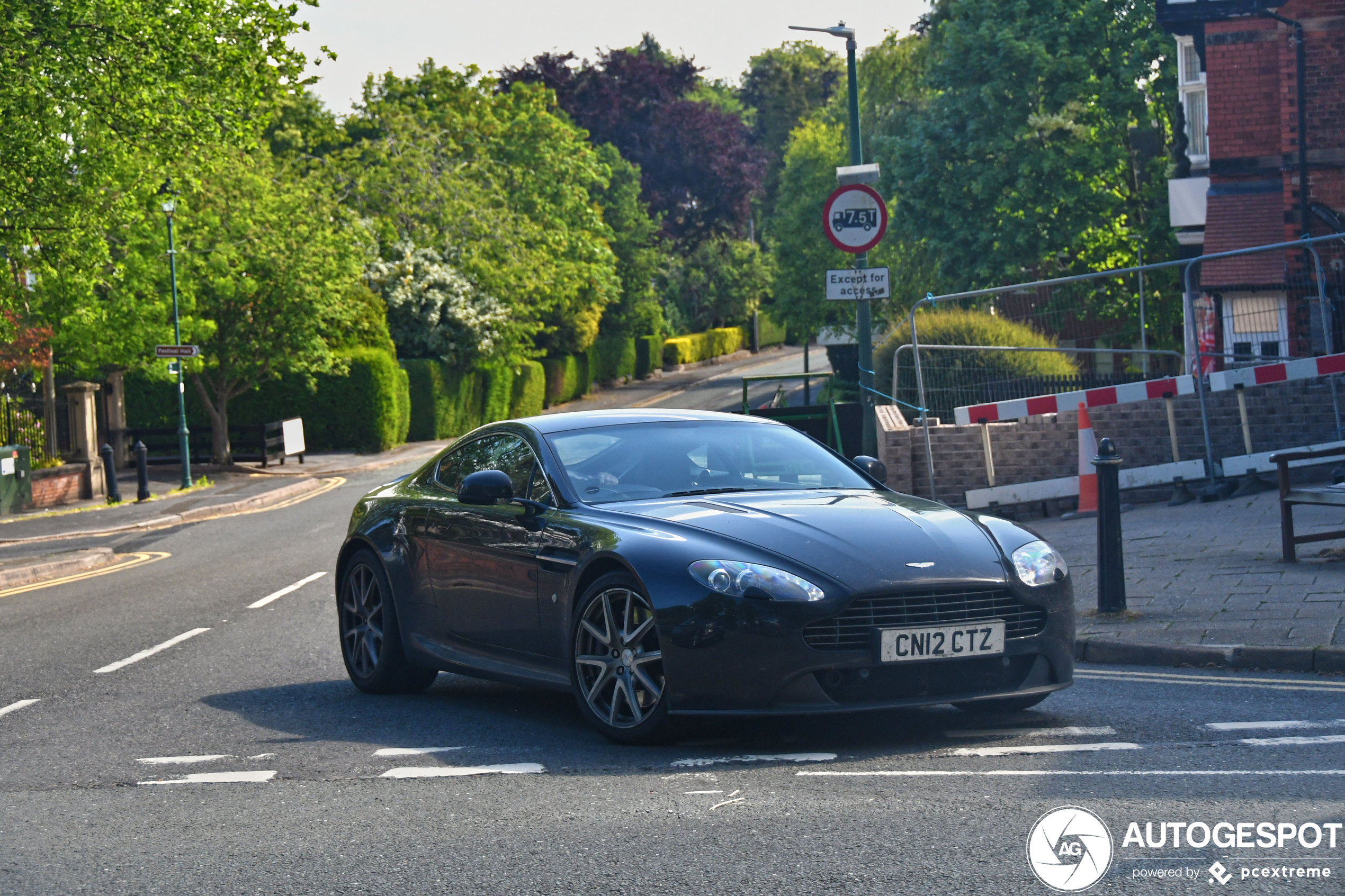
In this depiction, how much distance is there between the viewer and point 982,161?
115ft

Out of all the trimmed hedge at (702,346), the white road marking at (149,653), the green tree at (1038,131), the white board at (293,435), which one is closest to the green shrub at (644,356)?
the trimmed hedge at (702,346)

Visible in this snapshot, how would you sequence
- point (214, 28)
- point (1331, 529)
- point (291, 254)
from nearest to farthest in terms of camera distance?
point (1331, 529) < point (214, 28) < point (291, 254)

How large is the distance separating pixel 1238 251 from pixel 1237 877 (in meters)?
10.8

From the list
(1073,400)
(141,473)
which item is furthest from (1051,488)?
(141,473)

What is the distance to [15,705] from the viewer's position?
872cm

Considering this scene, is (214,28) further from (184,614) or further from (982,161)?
(982,161)

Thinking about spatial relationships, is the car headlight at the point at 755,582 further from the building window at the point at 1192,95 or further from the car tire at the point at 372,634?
the building window at the point at 1192,95

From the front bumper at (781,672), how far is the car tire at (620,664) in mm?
150

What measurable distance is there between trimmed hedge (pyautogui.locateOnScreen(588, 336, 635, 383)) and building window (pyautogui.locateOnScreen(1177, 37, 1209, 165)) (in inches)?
1529

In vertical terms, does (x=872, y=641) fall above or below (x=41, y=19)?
below

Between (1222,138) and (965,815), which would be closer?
(965,815)

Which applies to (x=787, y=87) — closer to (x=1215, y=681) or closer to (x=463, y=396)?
(x=463, y=396)

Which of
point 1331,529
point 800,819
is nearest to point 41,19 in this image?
point 1331,529

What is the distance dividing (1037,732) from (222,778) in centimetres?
331
